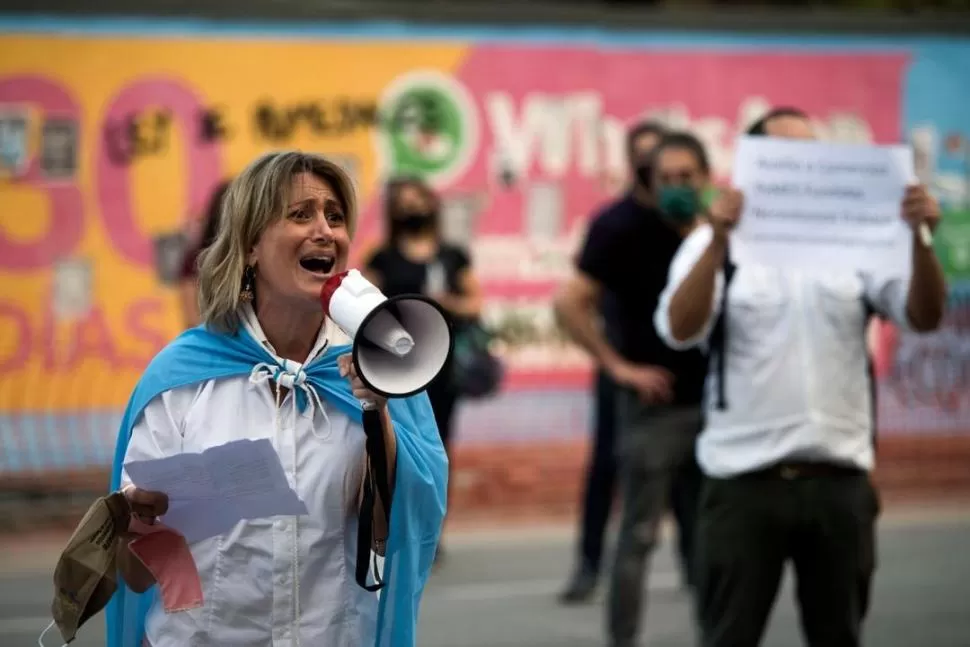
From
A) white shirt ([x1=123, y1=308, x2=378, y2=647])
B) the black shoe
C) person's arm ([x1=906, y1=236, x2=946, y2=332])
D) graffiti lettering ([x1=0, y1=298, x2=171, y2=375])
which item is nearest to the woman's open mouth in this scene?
white shirt ([x1=123, y1=308, x2=378, y2=647])

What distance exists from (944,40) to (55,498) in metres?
7.59

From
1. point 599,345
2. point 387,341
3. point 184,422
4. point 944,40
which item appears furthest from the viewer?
point 944,40

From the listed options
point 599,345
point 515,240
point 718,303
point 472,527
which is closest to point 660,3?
point 515,240

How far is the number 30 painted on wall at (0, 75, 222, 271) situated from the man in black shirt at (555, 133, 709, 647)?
17.4 ft

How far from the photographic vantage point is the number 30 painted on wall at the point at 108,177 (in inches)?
460

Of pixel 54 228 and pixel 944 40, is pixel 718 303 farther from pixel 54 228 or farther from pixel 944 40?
pixel 944 40

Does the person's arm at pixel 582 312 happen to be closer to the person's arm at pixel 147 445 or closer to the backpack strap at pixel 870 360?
the backpack strap at pixel 870 360

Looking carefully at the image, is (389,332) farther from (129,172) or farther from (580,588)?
(129,172)

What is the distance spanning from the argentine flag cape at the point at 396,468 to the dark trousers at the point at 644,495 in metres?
3.10

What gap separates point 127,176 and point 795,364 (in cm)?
765

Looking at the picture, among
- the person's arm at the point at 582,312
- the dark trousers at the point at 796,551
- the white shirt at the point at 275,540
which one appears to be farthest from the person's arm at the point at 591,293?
the white shirt at the point at 275,540

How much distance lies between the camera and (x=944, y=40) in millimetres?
13352

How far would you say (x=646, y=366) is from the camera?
22.8 ft

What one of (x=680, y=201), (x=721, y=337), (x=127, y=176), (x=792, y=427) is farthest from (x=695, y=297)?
(x=127, y=176)
